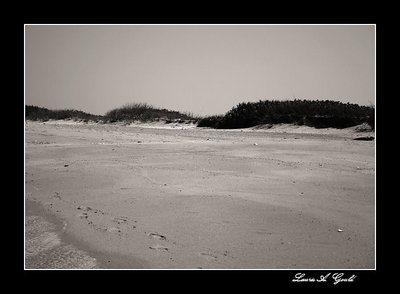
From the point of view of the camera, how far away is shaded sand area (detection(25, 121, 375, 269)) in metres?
2.32

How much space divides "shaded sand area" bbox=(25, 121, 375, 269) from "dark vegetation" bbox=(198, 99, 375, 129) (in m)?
8.14

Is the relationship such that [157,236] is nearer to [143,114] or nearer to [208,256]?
[208,256]

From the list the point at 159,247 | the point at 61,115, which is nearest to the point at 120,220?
the point at 159,247

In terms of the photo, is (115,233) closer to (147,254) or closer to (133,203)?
(147,254)

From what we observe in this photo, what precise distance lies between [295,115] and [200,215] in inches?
499

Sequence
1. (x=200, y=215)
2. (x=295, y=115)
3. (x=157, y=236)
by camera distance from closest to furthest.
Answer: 1. (x=157, y=236)
2. (x=200, y=215)
3. (x=295, y=115)

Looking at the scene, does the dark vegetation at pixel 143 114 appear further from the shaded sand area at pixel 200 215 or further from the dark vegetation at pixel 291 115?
the shaded sand area at pixel 200 215

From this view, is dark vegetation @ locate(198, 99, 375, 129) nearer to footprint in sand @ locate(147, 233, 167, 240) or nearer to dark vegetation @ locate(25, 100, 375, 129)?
dark vegetation @ locate(25, 100, 375, 129)

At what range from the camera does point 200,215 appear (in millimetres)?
3064
